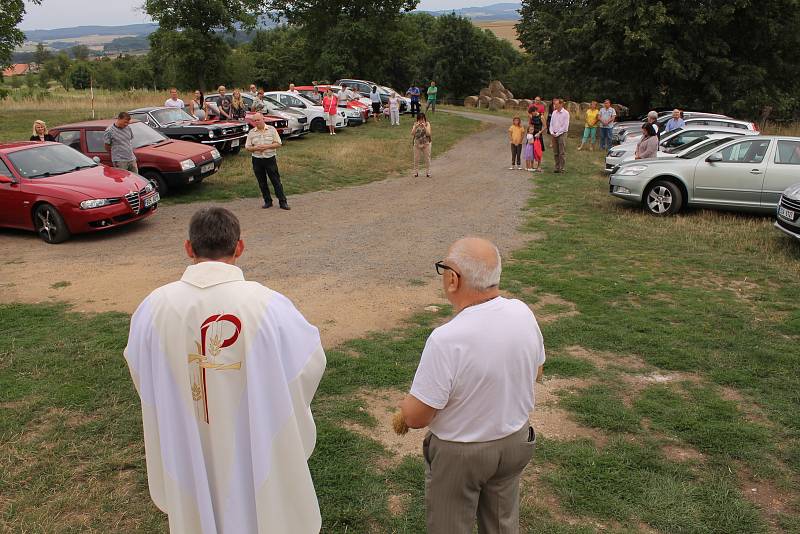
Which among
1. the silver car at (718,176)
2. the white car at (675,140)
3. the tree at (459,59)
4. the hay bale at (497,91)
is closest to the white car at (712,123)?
the white car at (675,140)

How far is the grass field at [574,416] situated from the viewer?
380 cm

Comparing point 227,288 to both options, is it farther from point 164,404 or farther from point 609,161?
point 609,161

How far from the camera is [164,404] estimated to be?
2.67 m

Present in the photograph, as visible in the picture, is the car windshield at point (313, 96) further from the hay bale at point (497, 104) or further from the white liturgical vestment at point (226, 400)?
the white liturgical vestment at point (226, 400)

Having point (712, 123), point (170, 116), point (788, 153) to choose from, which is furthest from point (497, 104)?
point (788, 153)

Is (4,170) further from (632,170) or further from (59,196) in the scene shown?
(632,170)

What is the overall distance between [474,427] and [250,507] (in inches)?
39.7

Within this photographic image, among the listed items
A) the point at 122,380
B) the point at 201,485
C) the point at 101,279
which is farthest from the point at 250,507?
the point at 101,279

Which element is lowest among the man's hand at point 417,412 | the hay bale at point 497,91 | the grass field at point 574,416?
the grass field at point 574,416

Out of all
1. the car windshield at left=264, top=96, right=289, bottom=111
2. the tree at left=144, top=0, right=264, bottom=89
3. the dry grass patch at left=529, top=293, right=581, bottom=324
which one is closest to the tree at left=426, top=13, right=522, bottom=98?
the tree at left=144, top=0, right=264, bottom=89

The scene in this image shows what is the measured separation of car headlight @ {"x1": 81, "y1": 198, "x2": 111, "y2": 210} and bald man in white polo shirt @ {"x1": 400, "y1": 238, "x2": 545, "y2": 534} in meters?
9.26

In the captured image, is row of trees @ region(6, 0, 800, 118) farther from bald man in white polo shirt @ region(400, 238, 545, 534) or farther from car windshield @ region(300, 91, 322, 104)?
bald man in white polo shirt @ region(400, 238, 545, 534)

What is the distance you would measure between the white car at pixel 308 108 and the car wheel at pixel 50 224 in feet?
48.2

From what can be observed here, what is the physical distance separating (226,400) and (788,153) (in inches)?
485
